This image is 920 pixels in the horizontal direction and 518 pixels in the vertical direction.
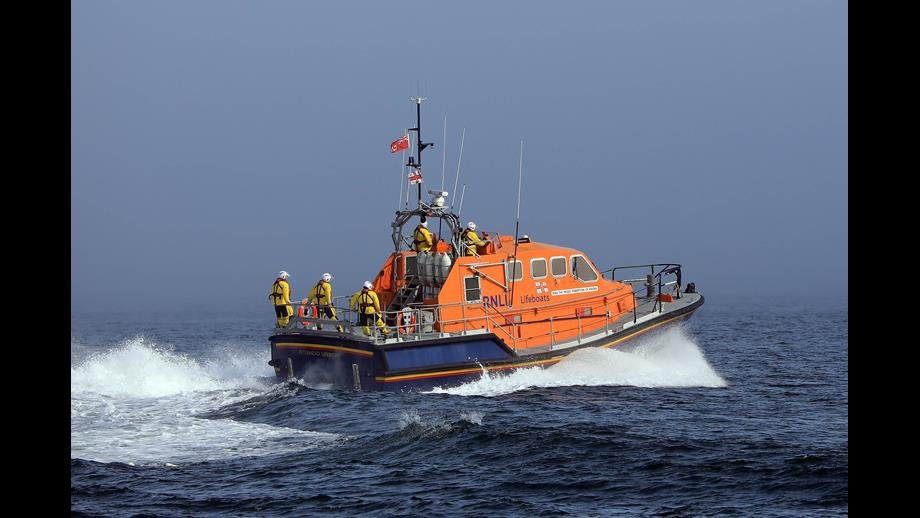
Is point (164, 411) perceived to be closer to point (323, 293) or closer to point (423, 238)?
point (323, 293)

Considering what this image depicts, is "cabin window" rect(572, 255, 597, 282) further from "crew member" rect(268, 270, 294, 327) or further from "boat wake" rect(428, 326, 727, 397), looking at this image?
"crew member" rect(268, 270, 294, 327)

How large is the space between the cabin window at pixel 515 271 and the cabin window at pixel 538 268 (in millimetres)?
242

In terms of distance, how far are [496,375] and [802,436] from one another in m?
6.51

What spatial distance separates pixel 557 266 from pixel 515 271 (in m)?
1.02

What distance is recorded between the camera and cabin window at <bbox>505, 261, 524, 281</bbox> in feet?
66.5

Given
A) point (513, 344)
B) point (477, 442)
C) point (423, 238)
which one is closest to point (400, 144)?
point (423, 238)
